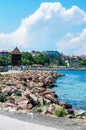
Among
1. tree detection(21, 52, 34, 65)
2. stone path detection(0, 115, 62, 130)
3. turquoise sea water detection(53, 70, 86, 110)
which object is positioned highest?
tree detection(21, 52, 34, 65)

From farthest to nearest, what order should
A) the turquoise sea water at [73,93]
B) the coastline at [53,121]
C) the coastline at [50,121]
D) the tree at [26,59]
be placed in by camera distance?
1. the tree at [26,59]
2. the turquoise sea water at [73,93]
3. the coastline at [53,121]
4. the coastline at [50,121]

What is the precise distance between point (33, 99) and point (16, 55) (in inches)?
4574

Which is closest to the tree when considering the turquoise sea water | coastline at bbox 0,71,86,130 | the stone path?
the turquoise sea water

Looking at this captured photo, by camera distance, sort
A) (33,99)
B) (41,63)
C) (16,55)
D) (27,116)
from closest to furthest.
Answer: (27,116) → (33,99) → (16,55) → (41,63)

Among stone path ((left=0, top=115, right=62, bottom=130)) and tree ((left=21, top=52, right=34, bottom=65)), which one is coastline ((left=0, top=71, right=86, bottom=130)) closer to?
stone path ((left=0, top=115, right=62, bottom=130))

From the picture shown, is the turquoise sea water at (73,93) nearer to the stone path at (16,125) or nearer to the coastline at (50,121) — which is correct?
the coastline at (50,121)

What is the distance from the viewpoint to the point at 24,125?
32.2 feet

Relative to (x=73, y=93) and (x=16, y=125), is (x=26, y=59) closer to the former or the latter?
(x=73, y=93)

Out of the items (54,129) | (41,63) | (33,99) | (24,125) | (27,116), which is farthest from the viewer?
(41,63)

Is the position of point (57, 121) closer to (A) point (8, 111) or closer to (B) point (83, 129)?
(B) point (83, 129)

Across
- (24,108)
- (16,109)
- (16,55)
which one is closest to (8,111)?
(16,109)

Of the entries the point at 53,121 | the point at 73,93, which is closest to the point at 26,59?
the point at 73,93

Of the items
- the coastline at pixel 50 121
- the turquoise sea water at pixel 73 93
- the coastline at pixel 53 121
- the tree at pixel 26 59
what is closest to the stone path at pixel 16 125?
the coastline at pixel 50 121

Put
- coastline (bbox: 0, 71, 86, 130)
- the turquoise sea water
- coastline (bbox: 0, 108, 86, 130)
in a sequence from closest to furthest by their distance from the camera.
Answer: coastline (bbox: 0, 108, 86, 130) → coastline (bbox: 0, 71, 86, 130) → the turquoise sea water
